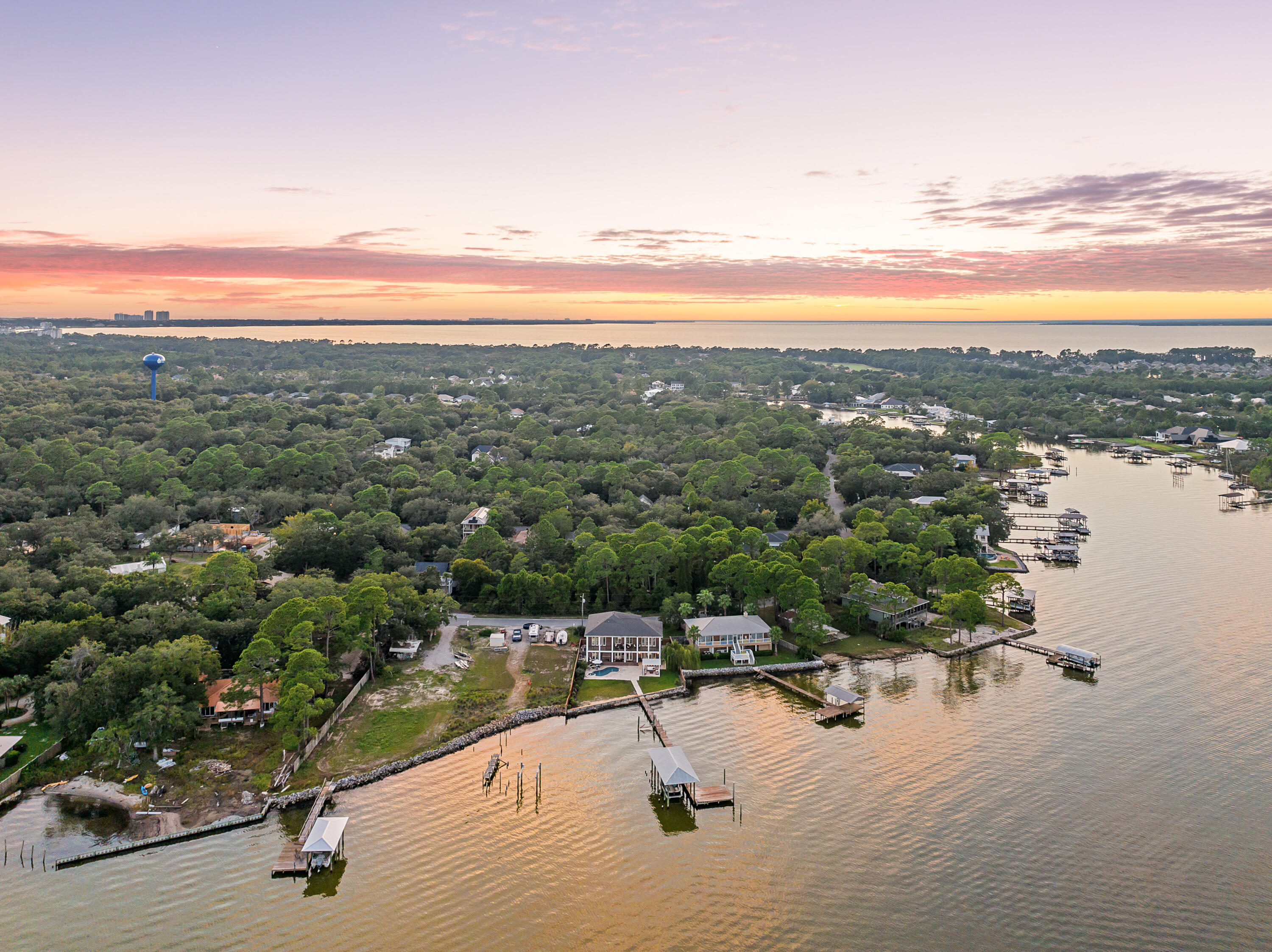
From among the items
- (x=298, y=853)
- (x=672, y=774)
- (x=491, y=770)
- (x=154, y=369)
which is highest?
(x=154, y=369)

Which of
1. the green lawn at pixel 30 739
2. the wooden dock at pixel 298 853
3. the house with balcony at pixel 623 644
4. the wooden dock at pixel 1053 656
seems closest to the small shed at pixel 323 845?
the wooden dock at pixel 298 853

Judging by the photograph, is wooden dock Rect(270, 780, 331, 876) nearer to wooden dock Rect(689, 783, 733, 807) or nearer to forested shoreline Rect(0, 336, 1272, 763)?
forested shoreline Rect(0, 336, 1272, 763)

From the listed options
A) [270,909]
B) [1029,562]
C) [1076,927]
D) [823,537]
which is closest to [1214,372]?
[1029,562]

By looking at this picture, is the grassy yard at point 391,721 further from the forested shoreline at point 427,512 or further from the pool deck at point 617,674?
the pool deck at point 617,674

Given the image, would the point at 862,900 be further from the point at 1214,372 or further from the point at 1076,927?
the point at 1214,372

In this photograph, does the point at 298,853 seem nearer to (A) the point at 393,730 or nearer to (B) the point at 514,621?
(A) the point at 393,730

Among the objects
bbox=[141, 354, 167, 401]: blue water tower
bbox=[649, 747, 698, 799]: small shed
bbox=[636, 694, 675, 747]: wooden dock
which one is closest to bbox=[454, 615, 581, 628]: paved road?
bbox=[636, 694, 675, 747]: wooden dock

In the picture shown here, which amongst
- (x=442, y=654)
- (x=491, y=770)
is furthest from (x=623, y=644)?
(x=491, y=770)
